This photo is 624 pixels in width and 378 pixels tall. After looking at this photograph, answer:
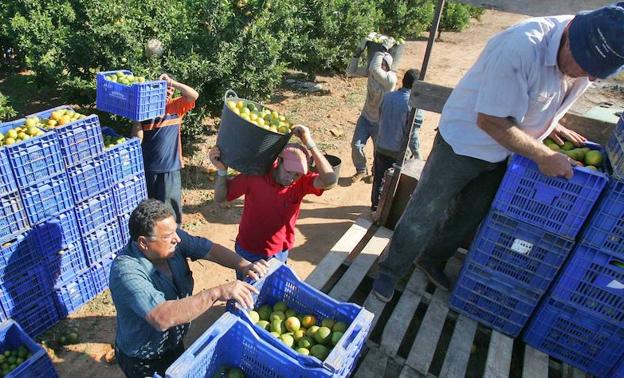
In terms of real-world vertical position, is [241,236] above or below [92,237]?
above

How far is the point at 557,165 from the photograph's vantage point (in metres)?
2.69

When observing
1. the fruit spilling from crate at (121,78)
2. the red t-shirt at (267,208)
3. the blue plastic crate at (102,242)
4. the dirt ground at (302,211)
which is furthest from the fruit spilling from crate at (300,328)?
the fruit spilling from crate at (121,78)

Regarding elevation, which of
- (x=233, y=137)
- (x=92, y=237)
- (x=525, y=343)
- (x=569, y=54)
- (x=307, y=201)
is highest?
(x=569, y=54)

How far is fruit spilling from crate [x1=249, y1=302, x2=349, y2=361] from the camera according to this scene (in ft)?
7.88

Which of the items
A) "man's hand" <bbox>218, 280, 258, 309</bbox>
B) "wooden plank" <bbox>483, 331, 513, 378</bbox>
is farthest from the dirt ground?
"man's hand" <bbox>218, 280, 258, 309</bbox>

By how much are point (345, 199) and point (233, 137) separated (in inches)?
196

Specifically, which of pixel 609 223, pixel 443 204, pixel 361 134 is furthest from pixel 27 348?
pixel 361 134

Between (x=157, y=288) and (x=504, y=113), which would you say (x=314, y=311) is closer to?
(x=157, y=288)

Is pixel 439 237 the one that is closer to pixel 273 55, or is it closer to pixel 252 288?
pixel 252 288

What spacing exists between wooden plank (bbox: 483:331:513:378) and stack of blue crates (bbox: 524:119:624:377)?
199 millimetres

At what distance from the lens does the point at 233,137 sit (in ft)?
10.3

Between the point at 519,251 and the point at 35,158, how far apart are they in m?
4.46

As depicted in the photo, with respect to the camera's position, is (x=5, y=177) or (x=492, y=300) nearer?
(x=492, y=300)

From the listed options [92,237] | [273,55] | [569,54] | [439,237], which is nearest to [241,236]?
[439,237]
